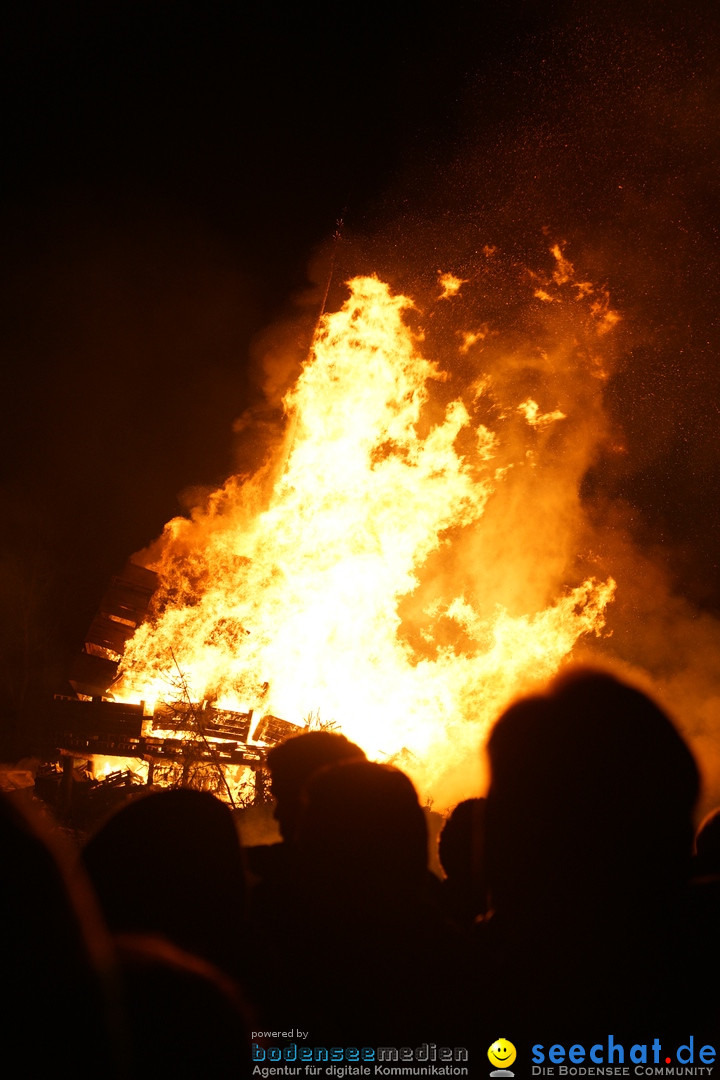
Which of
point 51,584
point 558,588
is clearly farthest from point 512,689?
point 51,584

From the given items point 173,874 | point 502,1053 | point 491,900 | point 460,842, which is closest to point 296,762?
point 460,842

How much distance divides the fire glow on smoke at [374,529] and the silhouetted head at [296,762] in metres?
9.86

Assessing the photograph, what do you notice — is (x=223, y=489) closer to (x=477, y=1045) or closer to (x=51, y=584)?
(x=51, y=584)

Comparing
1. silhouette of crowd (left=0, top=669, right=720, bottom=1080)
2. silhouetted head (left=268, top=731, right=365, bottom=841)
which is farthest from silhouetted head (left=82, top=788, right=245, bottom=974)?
silhouetted head (left=268, top=731, right=365, bottom=841)

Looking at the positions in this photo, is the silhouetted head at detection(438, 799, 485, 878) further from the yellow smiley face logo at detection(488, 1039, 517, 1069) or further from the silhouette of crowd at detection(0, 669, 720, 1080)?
the yellow smiley face logo at detection(488, 1039, 517, 1069)

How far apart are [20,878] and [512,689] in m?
13.4

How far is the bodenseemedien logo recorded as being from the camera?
6.06 feet

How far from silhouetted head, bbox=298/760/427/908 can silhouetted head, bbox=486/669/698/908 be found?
25cm

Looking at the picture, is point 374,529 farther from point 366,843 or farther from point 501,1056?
point 501,1056

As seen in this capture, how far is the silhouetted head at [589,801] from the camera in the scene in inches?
72.9

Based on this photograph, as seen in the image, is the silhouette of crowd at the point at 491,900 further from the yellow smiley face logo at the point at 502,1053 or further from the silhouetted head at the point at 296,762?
the silhouetted head at the point at 296,762

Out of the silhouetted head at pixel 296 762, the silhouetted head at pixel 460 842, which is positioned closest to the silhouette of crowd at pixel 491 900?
the silhouetted head at pixel 296 762

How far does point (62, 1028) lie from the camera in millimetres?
1185

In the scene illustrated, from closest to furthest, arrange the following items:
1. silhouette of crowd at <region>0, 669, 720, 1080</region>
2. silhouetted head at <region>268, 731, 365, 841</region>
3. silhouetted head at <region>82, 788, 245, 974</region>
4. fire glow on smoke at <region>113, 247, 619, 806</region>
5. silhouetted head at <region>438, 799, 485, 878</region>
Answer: silhouette of crowd at <region>0, 669, 720, 1080</region> → silhouetted head at <region>82, 788, 245, 974</region> → silhouetted head at <region>268, 731, 365, 841</region> → silhouetted head at <region>438, 799, 485, 878</region> → fire glow on smoke at <region>113, 247, 619, 806</region>
